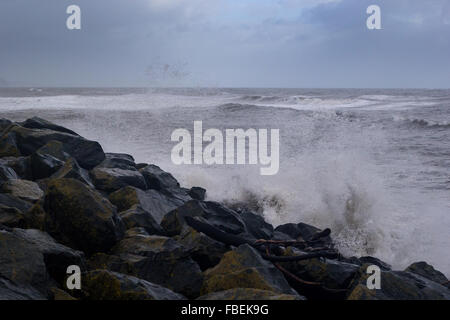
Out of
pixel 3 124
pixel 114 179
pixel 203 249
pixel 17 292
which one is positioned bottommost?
pixel 203 249

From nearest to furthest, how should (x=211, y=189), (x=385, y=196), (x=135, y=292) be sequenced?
(x=135, y=292)
(x=385, y=196)
(x=211, y=189)

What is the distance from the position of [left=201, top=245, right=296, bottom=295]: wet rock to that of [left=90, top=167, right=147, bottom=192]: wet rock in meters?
2.33

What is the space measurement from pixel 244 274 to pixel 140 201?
208 centimetres

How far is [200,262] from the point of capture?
11.6ft

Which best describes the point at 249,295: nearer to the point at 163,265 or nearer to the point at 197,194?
the point at 163,265

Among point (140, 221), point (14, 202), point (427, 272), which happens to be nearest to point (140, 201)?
point (140, 221)

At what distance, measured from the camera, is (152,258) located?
3213 mm

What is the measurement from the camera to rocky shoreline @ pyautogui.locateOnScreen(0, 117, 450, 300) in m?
2.68

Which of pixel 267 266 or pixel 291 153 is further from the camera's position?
pixel 291 153

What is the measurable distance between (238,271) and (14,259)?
139 centimetres

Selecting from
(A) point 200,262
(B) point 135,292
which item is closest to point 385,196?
(A) point 200,262

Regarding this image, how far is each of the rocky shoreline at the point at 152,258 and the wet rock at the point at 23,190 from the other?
0.01 m

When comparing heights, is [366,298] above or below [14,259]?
below
